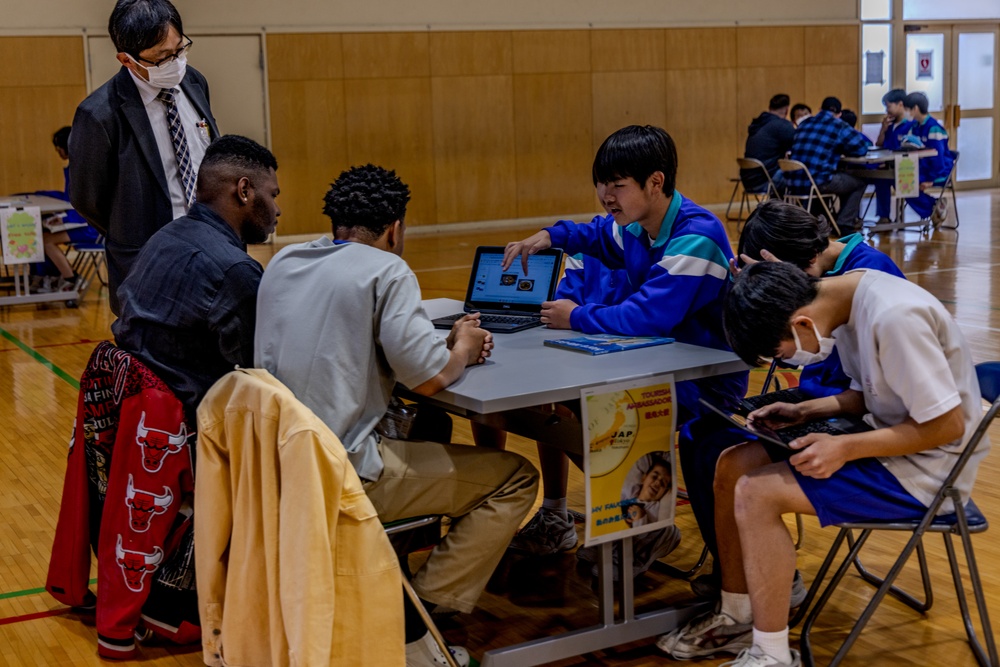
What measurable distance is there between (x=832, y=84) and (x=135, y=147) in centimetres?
1314

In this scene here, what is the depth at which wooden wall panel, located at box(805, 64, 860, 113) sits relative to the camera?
48.5 ft

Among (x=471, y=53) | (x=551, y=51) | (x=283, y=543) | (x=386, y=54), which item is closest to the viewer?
(x=283, y=543)

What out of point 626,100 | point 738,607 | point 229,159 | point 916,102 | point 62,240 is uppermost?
point 626,100

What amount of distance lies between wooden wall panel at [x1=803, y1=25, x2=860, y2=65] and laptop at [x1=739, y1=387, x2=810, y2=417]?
42.7 feet

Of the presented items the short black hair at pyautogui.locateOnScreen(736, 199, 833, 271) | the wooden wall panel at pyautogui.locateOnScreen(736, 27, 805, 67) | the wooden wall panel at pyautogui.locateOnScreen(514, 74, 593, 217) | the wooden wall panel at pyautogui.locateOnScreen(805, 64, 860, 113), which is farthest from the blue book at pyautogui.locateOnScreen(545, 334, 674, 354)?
the wooden wall panel at pyautogui.locateOnScreen(805, 64, 860, 113)

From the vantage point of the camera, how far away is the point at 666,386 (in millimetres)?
2523

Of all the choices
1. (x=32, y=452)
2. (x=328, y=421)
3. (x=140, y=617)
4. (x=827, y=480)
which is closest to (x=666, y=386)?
(x=827, y=480)

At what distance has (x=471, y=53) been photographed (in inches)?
506

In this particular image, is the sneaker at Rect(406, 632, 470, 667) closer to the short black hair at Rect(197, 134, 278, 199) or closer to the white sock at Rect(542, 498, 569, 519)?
the white sock at Rect(542, 498, 569, 519)

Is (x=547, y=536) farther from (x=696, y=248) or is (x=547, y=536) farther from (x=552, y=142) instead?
(x=552, y=142)

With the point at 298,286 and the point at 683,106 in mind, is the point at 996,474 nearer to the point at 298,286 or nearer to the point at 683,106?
Answer: the point at 298,286

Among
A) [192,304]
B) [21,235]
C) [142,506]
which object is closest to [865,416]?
[192,304]

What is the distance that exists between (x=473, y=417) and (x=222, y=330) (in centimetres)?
67

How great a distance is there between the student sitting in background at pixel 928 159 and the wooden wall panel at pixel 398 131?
5114 millimetres
